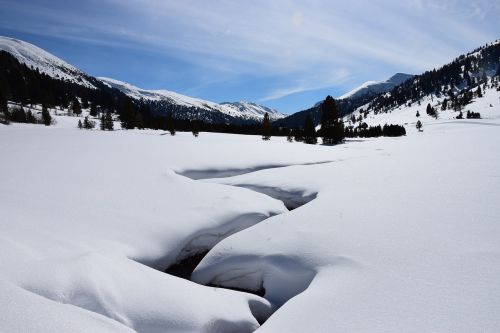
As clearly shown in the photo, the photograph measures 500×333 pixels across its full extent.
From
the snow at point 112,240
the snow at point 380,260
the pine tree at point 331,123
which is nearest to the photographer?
the snow at point 380,260

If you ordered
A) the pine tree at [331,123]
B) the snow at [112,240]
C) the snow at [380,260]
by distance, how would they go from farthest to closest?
1. the pine tree at [331,123]
2. the snow at [112,240]
3. the snow at [380,260]

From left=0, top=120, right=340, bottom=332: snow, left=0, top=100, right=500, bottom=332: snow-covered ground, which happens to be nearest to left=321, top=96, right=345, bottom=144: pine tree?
left=0, top=100, right=500, bottom=332: snow-covered ground

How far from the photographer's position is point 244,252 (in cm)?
773

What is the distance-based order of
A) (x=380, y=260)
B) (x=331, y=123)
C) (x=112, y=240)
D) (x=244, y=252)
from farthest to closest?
(x=331, y=123) < (x=244, y=252) < (x=112, y=240) < (x=380, y=260)

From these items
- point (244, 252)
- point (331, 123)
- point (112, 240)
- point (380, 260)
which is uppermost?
point (331, 123)

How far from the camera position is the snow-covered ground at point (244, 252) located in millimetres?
4664

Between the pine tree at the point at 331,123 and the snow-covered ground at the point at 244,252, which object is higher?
the pine tree at the point at 331,123

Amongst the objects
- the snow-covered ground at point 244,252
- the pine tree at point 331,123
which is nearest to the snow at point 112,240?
the snow-covered ground at point 244,252

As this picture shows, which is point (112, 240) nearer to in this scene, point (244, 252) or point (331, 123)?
point (244, 252)

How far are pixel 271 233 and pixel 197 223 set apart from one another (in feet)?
8.05

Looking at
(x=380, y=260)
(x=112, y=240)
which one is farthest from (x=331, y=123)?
(x=112, y=240)

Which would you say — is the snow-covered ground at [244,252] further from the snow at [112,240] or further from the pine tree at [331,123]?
the pine tree at [331,123]

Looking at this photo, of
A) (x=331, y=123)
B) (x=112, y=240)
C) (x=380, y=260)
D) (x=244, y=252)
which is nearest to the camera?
(x=380, y=260)

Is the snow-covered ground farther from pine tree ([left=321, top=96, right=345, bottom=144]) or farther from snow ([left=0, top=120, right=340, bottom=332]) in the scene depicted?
pine tree ([left=321, top=96, right=345, bottom=144])
